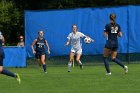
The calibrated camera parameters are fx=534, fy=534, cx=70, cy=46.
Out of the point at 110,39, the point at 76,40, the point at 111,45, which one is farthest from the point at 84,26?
the point at 111,45

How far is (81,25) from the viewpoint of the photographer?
27.7 meters

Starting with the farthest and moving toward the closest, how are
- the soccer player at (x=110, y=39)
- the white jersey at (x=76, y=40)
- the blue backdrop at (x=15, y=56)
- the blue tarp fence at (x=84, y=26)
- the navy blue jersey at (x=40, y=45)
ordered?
1. the blue tarp fence at (x=84, y=26)
2. the blue backdrop at (x=15, y=56)
3. the navy blue jersey at (x=40, y=45)
4. the white jersey at (x=76, y=40)
5. the soccer player at (x=110, y=39)

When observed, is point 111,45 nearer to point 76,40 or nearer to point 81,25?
point 76,40

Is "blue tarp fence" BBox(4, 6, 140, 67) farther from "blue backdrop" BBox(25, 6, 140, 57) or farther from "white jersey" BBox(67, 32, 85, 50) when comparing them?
"white jersey" BBox(67, 32, 85, 50)

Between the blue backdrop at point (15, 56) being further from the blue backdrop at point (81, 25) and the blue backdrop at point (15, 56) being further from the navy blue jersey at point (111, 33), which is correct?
the navy blue jersey at point (111, 33)

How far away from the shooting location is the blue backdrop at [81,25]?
27456 mm

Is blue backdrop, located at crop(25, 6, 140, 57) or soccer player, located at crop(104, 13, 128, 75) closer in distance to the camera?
soccer player, located at crop(104, 13, 128, 75)

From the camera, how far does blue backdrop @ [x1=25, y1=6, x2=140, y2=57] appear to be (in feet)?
90.1

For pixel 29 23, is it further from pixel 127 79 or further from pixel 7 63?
pixel 127 79

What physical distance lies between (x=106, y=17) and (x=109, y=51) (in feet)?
30.9

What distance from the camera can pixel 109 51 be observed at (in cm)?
1834

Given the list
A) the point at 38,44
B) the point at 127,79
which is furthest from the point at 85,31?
the point at 127,79

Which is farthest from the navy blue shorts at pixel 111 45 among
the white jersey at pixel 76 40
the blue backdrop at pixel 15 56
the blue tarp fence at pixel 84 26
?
the blue backdrop at pixel 15 56

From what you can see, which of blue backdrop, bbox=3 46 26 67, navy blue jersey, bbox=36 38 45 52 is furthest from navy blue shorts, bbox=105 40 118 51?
blue backdrop, bbox=3 46 26 67
